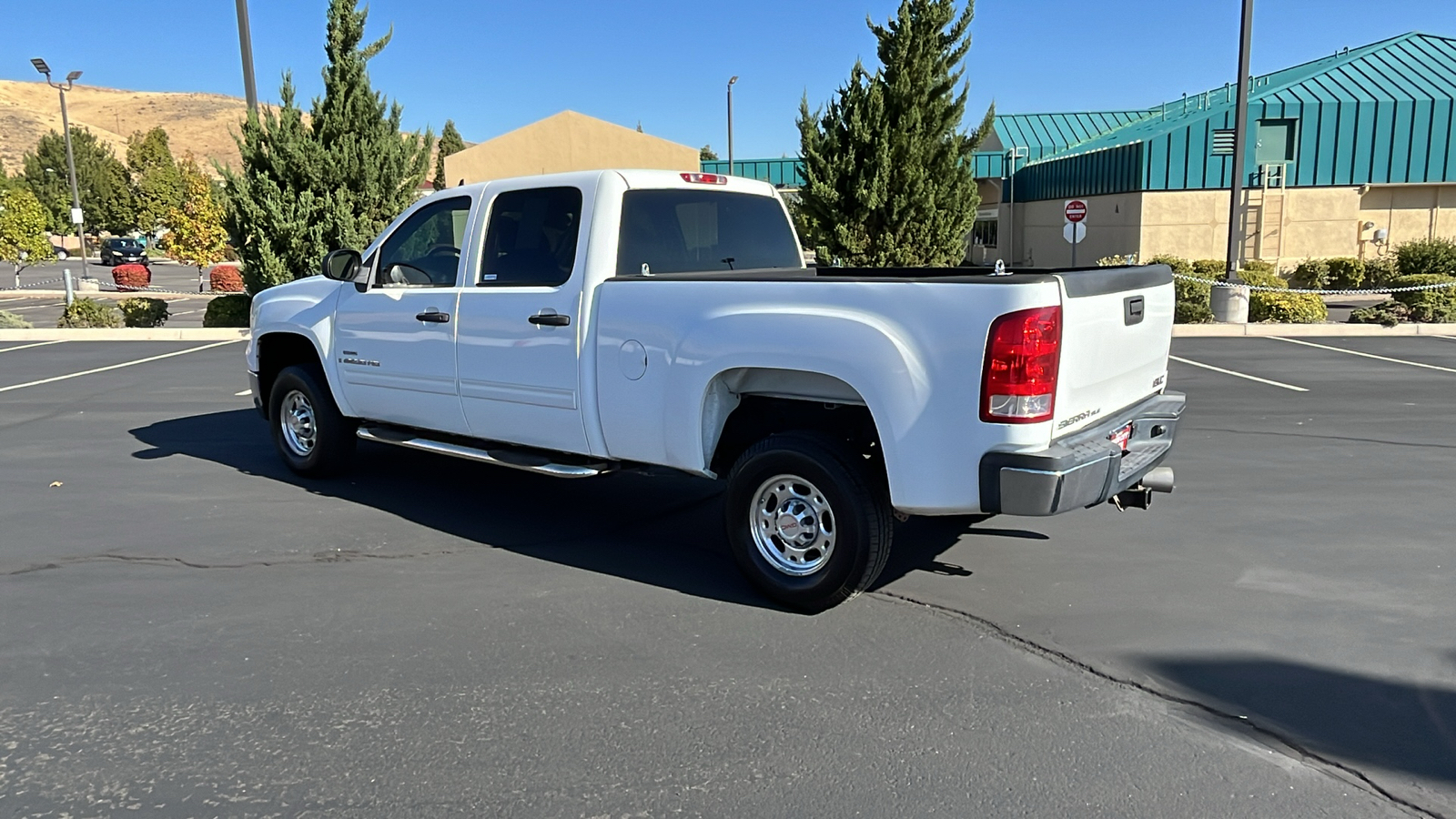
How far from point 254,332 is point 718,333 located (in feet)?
14.6

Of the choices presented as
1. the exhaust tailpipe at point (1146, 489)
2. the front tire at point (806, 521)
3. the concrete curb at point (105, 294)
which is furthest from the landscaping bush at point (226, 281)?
the exhaust tailpipe at point (1146, 489)

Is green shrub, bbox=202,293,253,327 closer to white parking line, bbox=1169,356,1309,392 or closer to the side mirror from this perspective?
the side mirror

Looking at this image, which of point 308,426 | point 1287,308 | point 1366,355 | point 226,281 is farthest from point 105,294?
point 1366,355

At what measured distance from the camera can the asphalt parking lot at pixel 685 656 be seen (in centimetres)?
338

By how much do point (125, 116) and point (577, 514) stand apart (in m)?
214

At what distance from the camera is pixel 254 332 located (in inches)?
305

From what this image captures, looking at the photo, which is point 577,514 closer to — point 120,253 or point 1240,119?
point 1240,119

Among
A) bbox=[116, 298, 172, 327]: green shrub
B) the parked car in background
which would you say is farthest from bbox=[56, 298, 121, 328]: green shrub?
the parked car in background

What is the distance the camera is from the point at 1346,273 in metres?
29.3

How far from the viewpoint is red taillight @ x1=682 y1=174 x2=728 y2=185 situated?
6.11 metres

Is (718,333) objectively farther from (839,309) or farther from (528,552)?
(528,552)

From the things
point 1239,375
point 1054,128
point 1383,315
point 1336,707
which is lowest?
point 1336,707

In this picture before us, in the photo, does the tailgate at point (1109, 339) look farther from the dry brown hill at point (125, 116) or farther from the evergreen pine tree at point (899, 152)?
the dry brown hill at point (125, 116)

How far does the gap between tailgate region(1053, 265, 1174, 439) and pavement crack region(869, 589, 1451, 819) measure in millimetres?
900
